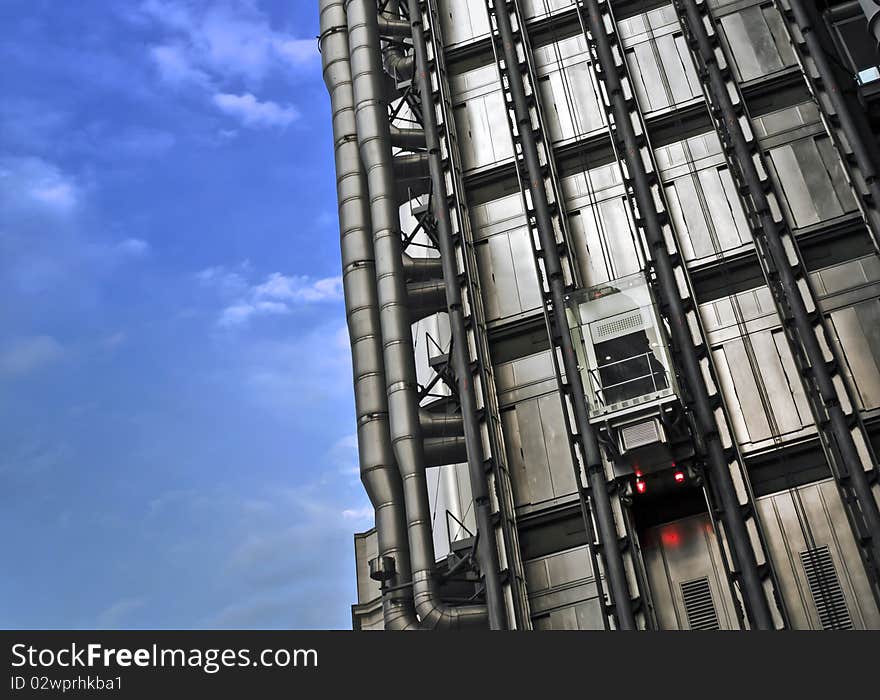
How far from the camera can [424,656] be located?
1491cm

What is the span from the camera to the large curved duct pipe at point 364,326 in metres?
33.9

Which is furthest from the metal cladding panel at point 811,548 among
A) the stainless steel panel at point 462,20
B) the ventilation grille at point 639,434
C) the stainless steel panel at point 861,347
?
the stainless steel panel at point 462,20

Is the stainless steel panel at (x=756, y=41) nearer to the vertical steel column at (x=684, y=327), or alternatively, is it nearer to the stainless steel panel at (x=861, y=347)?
the vertical steel column at (x=684, y=327)

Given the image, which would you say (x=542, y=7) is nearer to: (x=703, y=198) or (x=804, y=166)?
(x=703, y=198)

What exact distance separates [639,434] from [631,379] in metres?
1.52

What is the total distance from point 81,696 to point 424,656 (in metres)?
4.71

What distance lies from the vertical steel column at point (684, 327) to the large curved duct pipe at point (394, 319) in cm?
794

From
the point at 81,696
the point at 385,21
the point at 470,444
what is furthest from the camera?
the point at 385,21

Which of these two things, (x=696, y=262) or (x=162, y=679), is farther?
(x=696, y=262)

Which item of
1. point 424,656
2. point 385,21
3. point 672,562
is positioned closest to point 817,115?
point 672,562

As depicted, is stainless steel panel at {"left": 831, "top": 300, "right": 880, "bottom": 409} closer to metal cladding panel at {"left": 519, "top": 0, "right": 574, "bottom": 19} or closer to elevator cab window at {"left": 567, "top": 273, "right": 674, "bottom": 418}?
elevator cab window at {"left": 567, "top": 273, "right": 674, "bottom": 418}

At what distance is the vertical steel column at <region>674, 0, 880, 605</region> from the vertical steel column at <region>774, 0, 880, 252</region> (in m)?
2.15

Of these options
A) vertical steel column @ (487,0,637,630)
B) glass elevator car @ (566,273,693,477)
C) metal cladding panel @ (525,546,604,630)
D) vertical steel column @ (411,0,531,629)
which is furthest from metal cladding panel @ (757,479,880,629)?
vertical steel column @ (411,0,531,629)

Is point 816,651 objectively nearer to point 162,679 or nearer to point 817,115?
point 162,679
